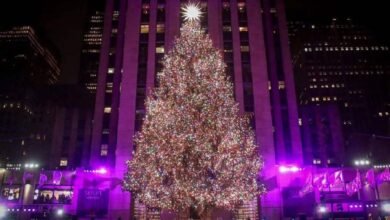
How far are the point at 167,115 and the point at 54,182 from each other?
17028 millimetres

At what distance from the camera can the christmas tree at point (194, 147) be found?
20.9 meters

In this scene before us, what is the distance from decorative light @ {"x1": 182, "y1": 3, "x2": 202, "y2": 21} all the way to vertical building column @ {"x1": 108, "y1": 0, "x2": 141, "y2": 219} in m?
6.04

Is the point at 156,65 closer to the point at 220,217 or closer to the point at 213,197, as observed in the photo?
the point at 220,217

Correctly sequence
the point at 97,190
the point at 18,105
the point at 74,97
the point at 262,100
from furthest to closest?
1. the point at 18,105
2. the point at 74,97
3. the point at 262,100
4. the point at 97,190

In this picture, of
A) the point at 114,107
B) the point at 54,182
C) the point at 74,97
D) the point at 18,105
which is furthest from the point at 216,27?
the point at 18,105

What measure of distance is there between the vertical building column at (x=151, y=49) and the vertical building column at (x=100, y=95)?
25.1ft

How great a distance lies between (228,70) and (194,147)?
2257 cm

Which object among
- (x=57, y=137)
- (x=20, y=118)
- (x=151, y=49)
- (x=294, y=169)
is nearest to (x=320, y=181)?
(x=294, y=169)

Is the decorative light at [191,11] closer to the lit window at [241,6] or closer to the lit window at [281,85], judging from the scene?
the lit window at [241,6]

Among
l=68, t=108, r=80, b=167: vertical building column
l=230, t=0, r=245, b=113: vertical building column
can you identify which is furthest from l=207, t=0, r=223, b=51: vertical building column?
l=68, t=108, r=80, b=167: vertical building column

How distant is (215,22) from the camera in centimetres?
4350

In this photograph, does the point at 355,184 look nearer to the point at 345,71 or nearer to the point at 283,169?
the point at 283,169

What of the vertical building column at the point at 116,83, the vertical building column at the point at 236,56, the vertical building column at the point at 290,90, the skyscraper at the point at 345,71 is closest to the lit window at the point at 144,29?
the vertical building column at the point at 116,83

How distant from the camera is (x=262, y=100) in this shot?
40438 millimetres
